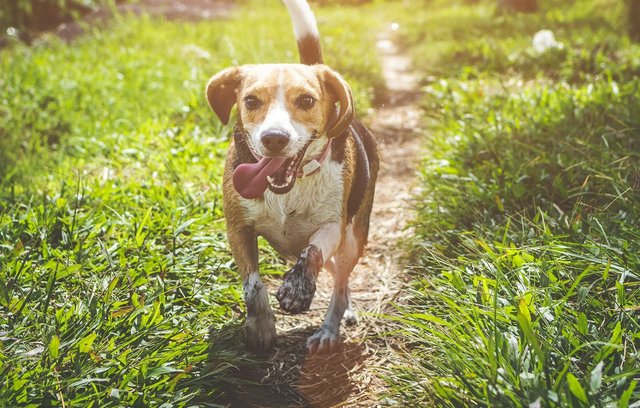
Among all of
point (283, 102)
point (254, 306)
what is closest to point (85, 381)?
point (254, 306)

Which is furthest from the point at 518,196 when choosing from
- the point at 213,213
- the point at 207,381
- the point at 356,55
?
the point at 356,55

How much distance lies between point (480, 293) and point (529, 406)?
0.75 m

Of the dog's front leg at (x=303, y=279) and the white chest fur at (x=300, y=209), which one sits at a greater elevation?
the white chest fur at (x=300, y=209)

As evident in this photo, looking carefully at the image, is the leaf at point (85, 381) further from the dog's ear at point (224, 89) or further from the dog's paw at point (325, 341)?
the dog's ear at point (224, 89)

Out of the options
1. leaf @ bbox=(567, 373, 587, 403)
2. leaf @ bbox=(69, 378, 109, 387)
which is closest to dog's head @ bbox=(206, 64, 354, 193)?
leaf @ bbox=(69, 378, 109, 387)

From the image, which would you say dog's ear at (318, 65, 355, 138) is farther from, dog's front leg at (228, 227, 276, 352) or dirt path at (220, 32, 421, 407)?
dirt path at (220, 32, 421, 407)

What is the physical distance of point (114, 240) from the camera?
10.4 ft

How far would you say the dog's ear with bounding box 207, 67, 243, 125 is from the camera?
285cm

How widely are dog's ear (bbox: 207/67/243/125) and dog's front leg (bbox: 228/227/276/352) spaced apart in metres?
0.71

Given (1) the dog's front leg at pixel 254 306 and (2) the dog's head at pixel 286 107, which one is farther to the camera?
(1) the dog's front leg at pixel 254 306

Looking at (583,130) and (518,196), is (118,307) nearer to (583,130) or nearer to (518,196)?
(518,196)

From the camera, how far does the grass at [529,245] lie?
1906 millimetres

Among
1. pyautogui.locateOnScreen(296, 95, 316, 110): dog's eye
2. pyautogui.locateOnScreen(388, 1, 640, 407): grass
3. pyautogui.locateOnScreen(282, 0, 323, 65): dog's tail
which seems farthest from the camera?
pyautogui.locateOnScreen(282, 0, 323, 65): dog's tail

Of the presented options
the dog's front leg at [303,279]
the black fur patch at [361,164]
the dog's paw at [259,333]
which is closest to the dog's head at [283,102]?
the black fur patch at [361,164]
